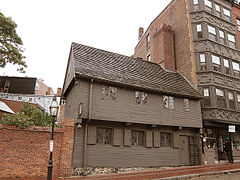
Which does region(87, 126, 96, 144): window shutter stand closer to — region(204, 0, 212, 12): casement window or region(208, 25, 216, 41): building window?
region(208, 25, 216, 41): building window

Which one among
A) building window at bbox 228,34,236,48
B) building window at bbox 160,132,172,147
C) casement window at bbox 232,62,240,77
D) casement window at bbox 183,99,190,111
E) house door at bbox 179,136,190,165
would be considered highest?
building window at bbox 228,34,236,48

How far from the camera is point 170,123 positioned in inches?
577

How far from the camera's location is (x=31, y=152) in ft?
33.4

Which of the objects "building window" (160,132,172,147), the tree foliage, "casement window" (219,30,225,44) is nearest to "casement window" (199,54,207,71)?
"casement window" (219,30,225,44)

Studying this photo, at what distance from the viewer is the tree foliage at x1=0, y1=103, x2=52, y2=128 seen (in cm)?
1028

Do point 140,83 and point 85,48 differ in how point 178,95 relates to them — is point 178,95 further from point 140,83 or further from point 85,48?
point 85,48

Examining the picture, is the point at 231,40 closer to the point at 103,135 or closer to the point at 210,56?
the point at 210,56

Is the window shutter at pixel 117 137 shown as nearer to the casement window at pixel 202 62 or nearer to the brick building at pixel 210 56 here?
the brick building at pixel 210 56

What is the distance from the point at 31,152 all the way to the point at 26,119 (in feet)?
5.76

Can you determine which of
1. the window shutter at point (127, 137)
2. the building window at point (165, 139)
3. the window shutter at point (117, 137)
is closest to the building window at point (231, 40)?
the building window at point (165, 139)

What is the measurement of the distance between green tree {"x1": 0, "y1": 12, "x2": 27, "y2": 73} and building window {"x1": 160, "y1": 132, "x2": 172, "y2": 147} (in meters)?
17.1

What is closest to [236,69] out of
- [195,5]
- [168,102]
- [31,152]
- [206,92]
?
[206,92]

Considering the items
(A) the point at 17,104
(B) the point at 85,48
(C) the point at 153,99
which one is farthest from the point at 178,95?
(A) the point at 17,104

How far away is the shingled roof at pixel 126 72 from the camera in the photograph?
43.2 feet
